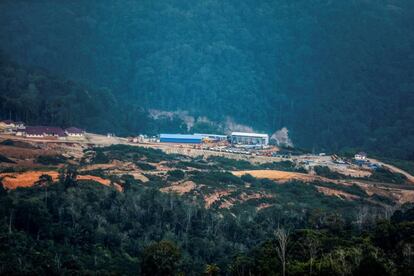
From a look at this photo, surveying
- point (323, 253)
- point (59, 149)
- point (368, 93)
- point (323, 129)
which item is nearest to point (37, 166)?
point (59, 149)

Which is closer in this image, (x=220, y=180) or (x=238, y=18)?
(x=220, y=180)

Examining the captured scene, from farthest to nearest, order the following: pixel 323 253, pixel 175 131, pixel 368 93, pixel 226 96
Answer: pixel 226 96 → pixel 368 93 → pixel 175 131 → pixel 323 253

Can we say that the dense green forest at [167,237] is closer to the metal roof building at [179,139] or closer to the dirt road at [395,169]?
the dirt road at [395,169]

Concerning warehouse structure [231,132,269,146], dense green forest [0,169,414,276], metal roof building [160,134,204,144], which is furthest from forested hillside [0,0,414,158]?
dense green forest [0,169,414,276]

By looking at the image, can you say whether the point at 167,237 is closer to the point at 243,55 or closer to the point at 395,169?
the point at 395,169

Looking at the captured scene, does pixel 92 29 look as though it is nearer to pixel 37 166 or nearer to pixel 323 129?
pixel 323 129
